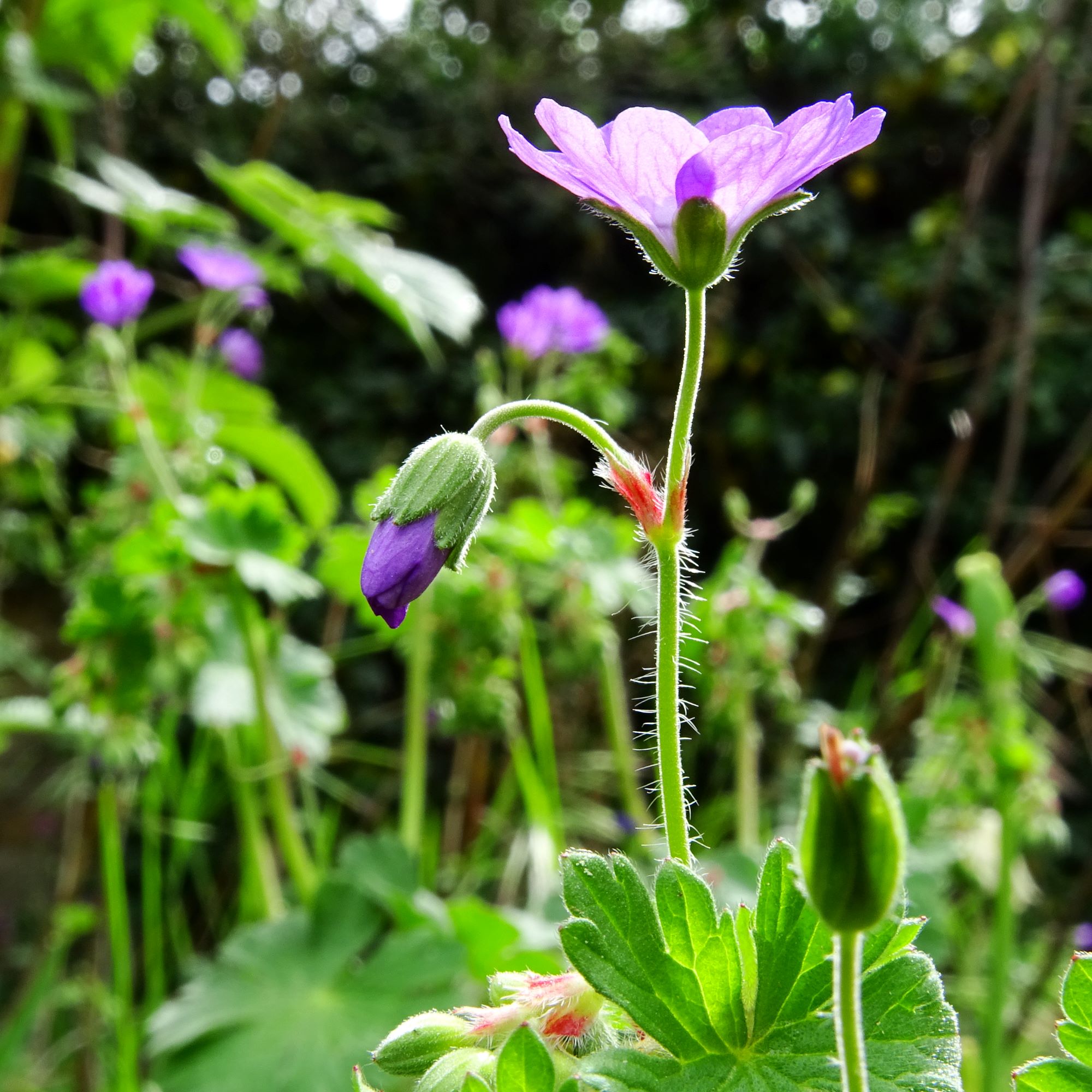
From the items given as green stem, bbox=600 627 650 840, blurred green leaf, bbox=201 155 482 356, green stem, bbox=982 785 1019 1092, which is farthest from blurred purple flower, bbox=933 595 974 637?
blurred green leaf, bbox=201 155 482 356

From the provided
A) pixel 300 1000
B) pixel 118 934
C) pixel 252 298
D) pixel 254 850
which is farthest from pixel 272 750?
pixel 252 298

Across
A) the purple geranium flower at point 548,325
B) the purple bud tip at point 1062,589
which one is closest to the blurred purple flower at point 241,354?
the purple geranium flower at point 548,325

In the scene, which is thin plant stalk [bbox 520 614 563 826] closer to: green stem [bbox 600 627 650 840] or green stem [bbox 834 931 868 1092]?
green stem [bbox 600 627 650 840]

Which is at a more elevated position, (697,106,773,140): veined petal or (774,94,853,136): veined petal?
(697,106,773,140): veined petal

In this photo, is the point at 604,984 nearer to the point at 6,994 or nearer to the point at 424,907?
the point at 424,907

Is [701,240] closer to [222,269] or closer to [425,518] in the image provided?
[425,518]
